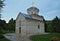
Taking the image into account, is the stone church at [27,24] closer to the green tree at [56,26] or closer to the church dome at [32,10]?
the church dome at [32,10]

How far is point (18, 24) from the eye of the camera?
40875mm

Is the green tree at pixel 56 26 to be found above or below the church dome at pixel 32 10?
below

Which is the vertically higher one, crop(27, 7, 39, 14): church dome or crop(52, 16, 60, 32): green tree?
crop(27, 7, 39, 14): church dome

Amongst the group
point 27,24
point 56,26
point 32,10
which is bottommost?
point 56,26

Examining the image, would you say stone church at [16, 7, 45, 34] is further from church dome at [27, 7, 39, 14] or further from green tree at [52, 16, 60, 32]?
green tree at [52, 16, 60, 32]

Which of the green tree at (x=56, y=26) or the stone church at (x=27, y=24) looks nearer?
the stone church at (x=27, y=24)

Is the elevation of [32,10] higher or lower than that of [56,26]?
higher

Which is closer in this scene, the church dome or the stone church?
the stone church

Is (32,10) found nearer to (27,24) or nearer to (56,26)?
(27,24)

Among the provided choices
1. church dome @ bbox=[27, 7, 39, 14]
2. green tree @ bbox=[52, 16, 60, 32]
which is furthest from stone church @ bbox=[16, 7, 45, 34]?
green tree @ bbox=[52, 16, 60, 32]

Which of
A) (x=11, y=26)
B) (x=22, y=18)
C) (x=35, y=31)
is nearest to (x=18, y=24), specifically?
(x=22, y=18)

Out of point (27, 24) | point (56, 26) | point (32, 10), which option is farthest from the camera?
point (56, 26)

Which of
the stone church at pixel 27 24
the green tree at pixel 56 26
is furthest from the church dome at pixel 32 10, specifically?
the green tree at pixel 56 26

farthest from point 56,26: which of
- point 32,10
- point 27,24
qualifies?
point 27,24
